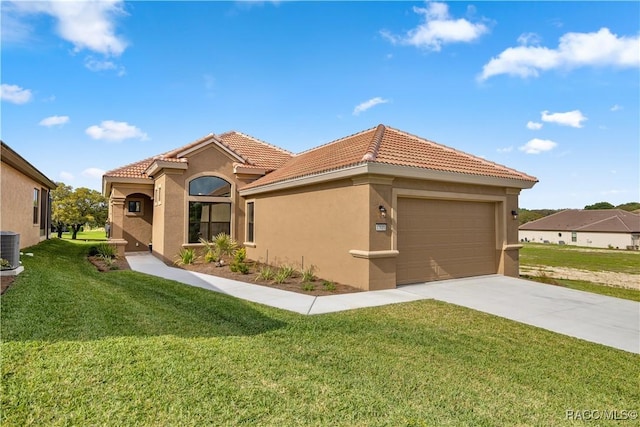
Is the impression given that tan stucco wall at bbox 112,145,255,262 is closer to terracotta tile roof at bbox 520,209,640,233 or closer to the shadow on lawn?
the shadow on lawn

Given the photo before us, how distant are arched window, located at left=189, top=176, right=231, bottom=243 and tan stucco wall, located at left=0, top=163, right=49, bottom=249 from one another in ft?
21.1

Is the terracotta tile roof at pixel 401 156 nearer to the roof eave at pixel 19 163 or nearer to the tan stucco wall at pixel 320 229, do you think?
the tan stucco wall at pixel 320 229

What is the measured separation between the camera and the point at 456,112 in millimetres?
16609

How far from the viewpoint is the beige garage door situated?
35.8ft

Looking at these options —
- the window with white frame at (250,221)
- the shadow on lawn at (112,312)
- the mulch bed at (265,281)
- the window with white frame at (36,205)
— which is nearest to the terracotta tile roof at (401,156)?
the window with white frame at (250,221)

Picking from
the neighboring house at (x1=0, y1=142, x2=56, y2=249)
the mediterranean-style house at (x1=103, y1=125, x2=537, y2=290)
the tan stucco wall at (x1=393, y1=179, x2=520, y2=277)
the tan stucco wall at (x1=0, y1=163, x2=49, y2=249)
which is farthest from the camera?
the tan stucco wall at (x1=393, y1=179, x2=520, y2=277)

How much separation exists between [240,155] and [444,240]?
10898 millimetres

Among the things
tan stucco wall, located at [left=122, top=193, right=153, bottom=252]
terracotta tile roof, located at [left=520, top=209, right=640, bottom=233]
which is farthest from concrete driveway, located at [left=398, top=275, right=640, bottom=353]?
terracotta tile roof, located at [left=520, top=209, right=640, bottom=233]

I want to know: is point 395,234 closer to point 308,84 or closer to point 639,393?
point 639,393

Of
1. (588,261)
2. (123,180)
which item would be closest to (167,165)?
(123,180)

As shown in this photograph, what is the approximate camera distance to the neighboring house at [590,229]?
216 ft

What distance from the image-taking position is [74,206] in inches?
1646

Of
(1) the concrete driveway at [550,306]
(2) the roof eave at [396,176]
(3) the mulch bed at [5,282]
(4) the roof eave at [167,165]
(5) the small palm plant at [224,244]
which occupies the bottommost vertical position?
(1) the concrete driveway at [550,306]

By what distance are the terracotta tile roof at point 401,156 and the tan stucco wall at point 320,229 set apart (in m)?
0.83
